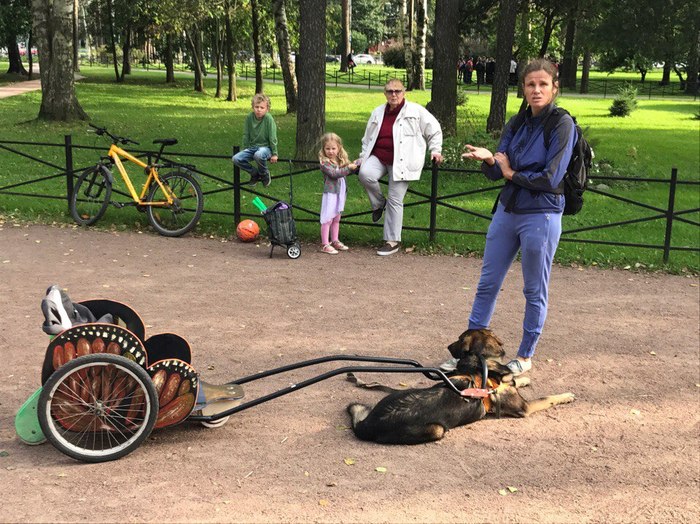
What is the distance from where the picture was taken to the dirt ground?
398 cm

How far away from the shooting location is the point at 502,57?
1750cm

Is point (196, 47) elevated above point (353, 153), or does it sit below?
above

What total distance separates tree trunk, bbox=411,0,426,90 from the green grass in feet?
9.39

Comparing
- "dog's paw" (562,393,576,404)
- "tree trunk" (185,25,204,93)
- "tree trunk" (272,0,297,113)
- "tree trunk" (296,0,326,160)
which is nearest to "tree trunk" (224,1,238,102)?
"tree trunk" (185,25,204,93)

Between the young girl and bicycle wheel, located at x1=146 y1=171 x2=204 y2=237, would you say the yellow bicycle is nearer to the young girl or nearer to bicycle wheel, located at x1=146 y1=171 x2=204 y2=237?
bicycle wheel, located at x1=146 y1=171 x2=204 y2=237

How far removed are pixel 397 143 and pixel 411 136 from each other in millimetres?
184

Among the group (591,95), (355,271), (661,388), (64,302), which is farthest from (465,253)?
(591,95)

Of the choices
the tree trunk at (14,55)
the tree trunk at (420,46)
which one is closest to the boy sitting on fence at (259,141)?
the tree trunk at (420,46)

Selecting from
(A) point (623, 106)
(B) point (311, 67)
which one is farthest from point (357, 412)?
(A) point (623, 106)

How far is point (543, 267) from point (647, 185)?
34.4ft

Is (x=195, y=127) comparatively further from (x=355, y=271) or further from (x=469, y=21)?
(x=355, y=271)

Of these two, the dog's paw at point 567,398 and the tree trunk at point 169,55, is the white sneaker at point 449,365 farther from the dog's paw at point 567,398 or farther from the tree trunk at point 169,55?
the tree trunk at point 169,55

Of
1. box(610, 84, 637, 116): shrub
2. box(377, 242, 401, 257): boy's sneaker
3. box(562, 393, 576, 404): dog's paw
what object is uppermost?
box(610, 84, 637, 116): shrub

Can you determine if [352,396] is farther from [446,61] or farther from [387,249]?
[446,61]
